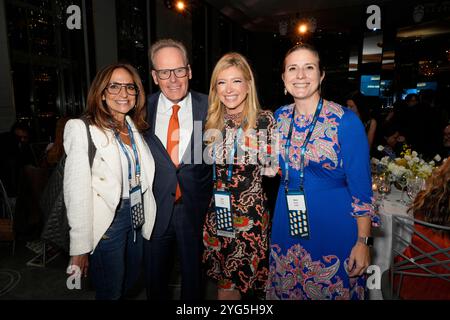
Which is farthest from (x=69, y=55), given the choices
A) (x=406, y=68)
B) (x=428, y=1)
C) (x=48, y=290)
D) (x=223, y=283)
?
(x=406, y=68)

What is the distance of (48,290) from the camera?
2559 millimetres

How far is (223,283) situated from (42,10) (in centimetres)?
527

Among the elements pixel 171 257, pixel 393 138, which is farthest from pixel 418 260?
pixel 393 138

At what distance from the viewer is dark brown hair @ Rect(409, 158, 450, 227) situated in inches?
54.7

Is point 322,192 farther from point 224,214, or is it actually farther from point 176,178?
point 176,178

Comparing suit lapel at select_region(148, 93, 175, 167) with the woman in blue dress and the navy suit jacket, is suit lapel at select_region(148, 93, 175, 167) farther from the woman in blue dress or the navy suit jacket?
the woman in blue dress

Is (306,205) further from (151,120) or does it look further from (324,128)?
(151,120)

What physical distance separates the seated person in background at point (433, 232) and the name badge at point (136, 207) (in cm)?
142

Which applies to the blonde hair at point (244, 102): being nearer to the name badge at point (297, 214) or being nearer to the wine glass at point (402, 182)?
the name badge at point (297, 214)

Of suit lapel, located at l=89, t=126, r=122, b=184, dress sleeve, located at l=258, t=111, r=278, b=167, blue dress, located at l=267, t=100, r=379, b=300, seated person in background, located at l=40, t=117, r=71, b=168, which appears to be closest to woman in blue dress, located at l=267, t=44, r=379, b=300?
blue dress, located at l=267, t=100, r=379, b=300

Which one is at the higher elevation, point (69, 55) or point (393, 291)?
point (69, 55)

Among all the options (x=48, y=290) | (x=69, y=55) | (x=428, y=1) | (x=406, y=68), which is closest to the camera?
(x=48, y=290)

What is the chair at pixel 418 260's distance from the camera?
1396mm

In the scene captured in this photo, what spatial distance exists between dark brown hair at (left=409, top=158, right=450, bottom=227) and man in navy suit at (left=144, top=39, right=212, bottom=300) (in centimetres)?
113
